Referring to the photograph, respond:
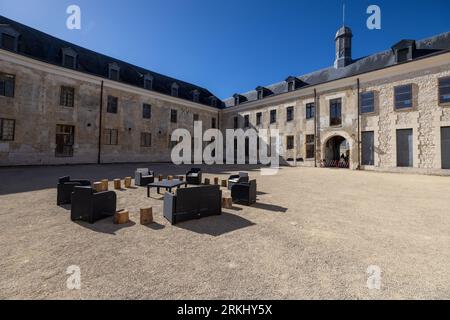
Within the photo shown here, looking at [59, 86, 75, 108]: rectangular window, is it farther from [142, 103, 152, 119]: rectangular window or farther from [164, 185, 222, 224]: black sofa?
[164, 185, 222, 224]: black sofa

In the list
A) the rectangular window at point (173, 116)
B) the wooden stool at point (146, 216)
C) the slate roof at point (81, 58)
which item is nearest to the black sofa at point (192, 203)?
the wooden stool at point (146, 216)

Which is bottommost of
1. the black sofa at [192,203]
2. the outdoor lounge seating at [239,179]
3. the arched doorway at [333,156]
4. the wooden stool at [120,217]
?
the wooden stool at [120,217]

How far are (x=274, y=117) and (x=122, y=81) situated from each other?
16157mm

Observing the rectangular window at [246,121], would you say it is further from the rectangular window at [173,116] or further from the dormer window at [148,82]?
the dormer window at [148,82]

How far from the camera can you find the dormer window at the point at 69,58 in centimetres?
1717

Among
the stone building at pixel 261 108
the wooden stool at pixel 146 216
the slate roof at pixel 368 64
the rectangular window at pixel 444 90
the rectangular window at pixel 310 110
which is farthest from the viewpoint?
the rectangular window at pixel 310 110

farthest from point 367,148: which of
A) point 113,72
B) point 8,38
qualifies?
point 8,38

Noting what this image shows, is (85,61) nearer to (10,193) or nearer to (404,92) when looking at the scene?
(10,193)

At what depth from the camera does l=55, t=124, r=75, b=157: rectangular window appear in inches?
666

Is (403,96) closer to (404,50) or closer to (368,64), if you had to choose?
(404,50)

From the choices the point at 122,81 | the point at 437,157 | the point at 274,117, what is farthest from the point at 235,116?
the point at 437,157

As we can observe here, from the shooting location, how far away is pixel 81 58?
1945 cm

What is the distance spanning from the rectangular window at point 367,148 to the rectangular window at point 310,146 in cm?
425

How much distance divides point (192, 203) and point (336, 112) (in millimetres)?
19114
